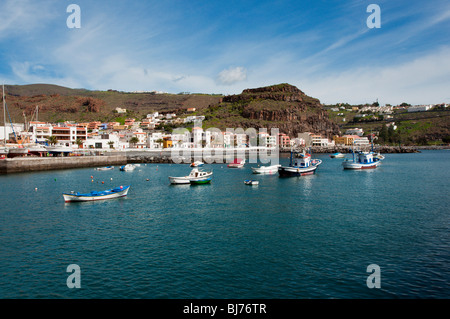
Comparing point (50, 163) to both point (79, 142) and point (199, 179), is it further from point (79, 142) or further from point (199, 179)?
point (199, 179)

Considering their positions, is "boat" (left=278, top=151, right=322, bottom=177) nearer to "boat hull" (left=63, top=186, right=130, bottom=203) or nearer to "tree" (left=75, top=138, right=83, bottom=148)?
"boat hull" (left=63, top=186, right=130, bottom=203)

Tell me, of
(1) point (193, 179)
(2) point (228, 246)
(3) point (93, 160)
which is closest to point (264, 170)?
(1) point (193, 179)

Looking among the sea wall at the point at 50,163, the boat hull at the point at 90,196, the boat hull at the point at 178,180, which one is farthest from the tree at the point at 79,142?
the boat hull at the point at 90,196

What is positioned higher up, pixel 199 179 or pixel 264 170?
pixel 264 170

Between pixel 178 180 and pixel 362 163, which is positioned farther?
pixel 362 163

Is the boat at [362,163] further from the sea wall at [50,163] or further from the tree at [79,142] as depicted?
the tree at [79,142]

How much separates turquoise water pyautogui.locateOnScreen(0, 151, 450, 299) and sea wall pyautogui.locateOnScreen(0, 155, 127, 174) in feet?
107

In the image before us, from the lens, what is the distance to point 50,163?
70.9 metres

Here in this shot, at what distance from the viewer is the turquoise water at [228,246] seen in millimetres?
14211

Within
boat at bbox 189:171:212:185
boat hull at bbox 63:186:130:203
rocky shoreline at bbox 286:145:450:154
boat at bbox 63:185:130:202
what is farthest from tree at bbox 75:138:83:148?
rocky shoreline at bbox 286:145:450:154

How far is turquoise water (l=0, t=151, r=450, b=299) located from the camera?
1421 cm

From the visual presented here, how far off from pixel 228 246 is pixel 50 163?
2628 inches

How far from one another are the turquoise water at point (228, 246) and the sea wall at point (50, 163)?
32547mm

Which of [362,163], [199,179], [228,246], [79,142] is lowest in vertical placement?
[228,246]
